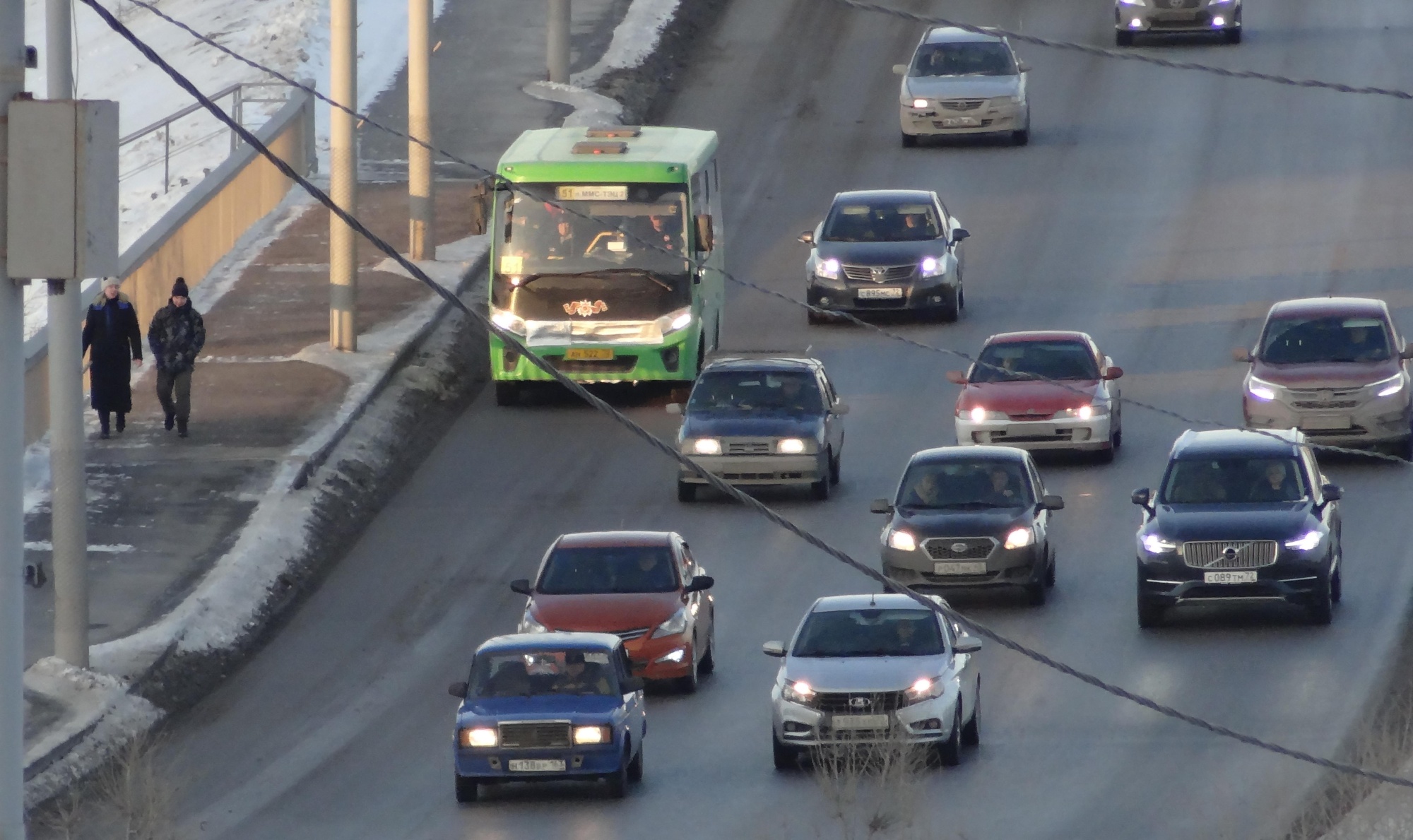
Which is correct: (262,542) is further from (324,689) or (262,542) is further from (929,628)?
(929,628)

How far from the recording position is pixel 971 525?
906 inches

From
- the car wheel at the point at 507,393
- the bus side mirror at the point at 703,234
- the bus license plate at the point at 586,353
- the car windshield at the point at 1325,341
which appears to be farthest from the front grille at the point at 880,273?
the car windshield at the point at 1325,341

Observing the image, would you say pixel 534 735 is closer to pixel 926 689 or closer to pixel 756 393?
pixel 926 689

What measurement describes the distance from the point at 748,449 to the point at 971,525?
14.1 ft

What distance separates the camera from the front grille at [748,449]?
2669 centimetres

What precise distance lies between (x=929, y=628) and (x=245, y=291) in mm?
17873

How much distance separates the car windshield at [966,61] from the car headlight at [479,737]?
2640cm

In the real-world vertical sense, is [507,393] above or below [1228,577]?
below

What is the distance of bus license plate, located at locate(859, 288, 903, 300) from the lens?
33.5 m

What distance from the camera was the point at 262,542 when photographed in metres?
24.4

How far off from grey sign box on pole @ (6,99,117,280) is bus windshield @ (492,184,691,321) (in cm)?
2016

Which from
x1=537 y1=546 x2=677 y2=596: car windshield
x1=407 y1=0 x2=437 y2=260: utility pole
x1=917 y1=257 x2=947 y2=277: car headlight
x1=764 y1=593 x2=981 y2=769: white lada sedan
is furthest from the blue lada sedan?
x1=407 y1=0 x2=437 y2=260: utility pole

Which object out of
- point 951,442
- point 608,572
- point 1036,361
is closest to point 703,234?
point 951,442

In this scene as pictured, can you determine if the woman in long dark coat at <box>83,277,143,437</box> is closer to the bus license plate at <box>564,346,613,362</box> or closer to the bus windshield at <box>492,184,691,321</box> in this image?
the bus windshield at <box>492,184,691,321</box>
